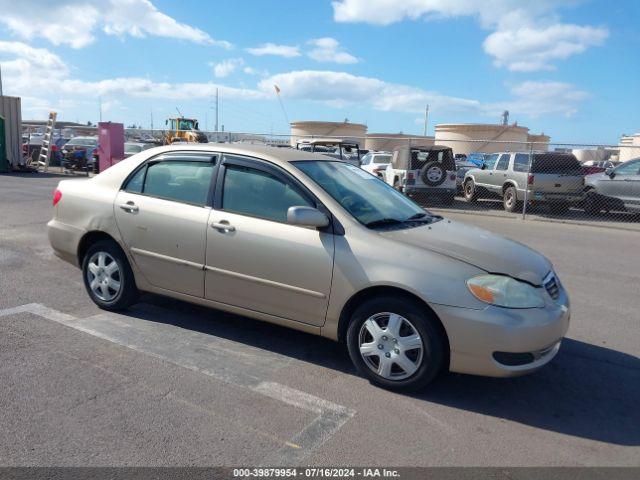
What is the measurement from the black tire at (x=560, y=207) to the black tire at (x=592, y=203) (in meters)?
0.47

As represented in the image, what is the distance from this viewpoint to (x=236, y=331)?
484cm

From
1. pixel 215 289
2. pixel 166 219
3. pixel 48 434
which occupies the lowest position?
pixel 48 434

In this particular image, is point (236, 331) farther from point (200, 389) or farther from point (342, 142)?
point (342, 142)

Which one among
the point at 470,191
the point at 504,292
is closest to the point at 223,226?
the point at 504,292

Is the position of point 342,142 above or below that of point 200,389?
above

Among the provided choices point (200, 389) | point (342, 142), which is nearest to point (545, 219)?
point (342, 142)

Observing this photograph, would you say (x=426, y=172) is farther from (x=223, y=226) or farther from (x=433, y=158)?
(x=223, y=226)

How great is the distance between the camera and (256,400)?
359 cm

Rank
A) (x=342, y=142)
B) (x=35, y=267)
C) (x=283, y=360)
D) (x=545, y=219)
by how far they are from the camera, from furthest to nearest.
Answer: (x=342, y=142), (x=545, y=219), (x=35, y=267), (x=283, y=360)

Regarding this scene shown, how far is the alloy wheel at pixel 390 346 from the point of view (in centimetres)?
367

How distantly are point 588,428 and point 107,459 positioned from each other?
2851 mm

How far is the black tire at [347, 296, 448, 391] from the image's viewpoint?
359cm

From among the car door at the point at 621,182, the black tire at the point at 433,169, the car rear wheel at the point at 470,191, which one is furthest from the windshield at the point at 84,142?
the car door at the point at 621,182

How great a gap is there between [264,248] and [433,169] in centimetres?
1238
